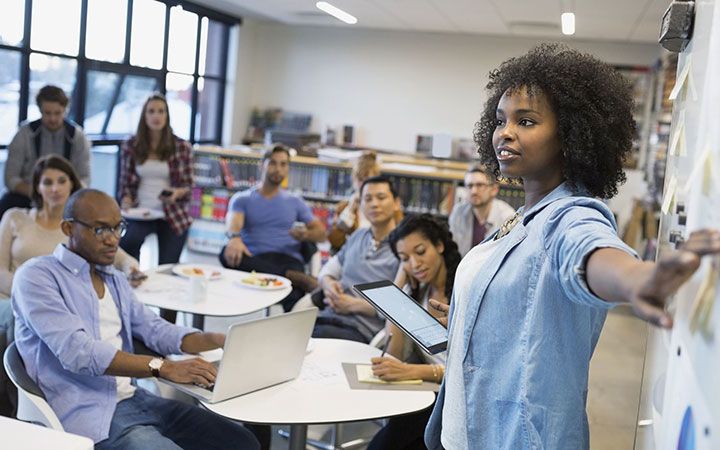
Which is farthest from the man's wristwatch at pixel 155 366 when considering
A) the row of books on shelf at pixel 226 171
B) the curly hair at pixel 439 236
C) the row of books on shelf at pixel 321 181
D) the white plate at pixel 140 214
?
the row of books on shelf at pixel 226 171

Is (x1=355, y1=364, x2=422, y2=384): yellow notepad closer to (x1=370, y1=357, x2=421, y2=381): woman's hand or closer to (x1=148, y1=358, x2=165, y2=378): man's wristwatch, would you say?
(x1=370, y1=357, x2=421, y2=381): woman's hand

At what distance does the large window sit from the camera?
670cm

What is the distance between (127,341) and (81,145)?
314cm

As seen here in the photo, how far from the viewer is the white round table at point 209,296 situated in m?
3.62

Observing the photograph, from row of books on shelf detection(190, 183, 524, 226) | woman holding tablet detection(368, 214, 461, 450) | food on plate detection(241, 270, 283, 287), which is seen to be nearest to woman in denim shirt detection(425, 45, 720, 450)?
woman holding tablet detection(368, 214, 461, 450)

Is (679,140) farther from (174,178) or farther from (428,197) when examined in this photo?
(428,197)

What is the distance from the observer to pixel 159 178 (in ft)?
18.2

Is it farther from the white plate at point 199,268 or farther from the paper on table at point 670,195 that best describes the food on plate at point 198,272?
the paper on table at point 670,195

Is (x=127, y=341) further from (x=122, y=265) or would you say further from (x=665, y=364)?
(x=665, y=364)

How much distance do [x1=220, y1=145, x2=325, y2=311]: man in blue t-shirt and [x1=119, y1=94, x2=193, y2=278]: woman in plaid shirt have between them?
0.40 metres

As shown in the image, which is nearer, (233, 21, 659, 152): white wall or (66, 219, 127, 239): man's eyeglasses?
(66, 219, 127, 239): man's eyeglasses

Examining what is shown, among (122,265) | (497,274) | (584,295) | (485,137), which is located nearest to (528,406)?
(497,274)

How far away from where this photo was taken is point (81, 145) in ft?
18.2

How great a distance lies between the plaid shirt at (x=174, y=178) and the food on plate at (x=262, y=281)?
55.2 inches
